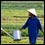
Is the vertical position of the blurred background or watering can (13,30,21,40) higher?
the blurred background

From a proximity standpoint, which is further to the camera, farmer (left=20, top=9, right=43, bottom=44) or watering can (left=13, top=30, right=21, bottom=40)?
watering can (left=13, top=30, right=21, bottom=40)

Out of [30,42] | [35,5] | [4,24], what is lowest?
[30,42]

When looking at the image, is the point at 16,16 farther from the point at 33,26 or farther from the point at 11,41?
the point at 11,41

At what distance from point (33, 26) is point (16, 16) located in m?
0.51

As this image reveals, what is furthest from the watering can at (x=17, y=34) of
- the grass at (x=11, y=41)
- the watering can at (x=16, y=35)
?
the grass at (x=11, y=41)

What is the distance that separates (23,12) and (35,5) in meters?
0.34

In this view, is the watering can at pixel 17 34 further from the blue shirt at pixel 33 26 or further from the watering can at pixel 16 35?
the blue shirt at pixel 33 26

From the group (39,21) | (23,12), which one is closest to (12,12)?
(23,12)

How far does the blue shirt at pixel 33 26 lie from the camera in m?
7.12

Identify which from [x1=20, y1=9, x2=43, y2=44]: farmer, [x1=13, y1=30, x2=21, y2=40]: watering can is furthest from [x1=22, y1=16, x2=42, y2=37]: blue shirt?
[x1=13, y1=30, x2=21, y2=40]: watering can

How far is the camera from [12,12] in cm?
733

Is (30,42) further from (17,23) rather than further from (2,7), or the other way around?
(2,7)

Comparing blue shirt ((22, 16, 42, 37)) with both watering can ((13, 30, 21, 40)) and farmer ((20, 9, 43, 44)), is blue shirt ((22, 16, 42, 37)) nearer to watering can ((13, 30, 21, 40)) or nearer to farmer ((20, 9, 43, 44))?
farmer ((20, 9, 43, 44))

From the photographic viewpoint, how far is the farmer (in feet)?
23.3
